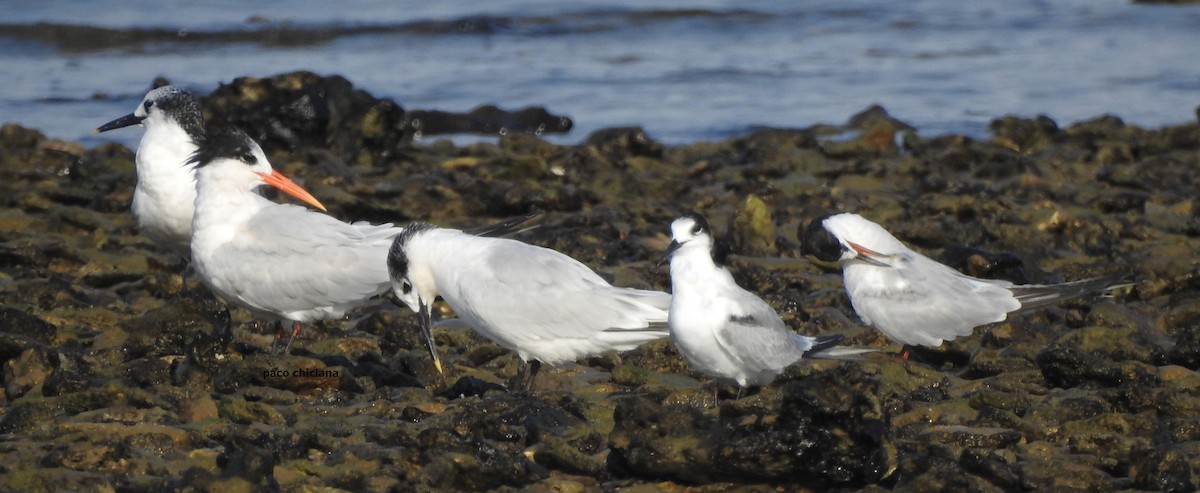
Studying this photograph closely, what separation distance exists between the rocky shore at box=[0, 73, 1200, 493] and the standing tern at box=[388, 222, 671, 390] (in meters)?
0.18

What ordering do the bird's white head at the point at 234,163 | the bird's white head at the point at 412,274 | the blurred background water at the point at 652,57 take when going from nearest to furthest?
the bird's white head at the point at 412,274 < the bird's white head at the point at 234,163 < the blurred background water at the point at 652,57

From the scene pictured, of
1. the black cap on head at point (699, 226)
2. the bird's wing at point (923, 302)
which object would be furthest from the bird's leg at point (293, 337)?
the bird's wing at point (923, 302)

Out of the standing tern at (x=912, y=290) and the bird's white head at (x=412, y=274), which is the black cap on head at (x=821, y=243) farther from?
the bird's white head at (x=412, y=274)

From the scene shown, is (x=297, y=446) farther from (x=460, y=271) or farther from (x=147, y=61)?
(x=147, y=61)

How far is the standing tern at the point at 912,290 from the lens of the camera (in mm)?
5891

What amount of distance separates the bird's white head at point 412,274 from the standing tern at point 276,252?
23 centimetres

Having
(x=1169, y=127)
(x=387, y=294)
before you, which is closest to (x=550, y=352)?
(x=387, y=294)

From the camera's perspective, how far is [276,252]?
604cm

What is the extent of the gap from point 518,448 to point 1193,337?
265cm

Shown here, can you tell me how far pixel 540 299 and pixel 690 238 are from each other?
0.66 metres

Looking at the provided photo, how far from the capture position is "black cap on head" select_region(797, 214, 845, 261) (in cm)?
619

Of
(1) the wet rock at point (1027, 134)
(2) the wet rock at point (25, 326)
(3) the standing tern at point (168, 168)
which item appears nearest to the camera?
(2) the wet rock at point (25, 326)

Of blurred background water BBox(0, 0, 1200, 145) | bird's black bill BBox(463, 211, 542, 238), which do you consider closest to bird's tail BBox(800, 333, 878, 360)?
bird's black bill BBox(463, 211, 542, 238)

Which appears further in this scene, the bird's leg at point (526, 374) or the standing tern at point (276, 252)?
the standing tern at point (276, 252)
